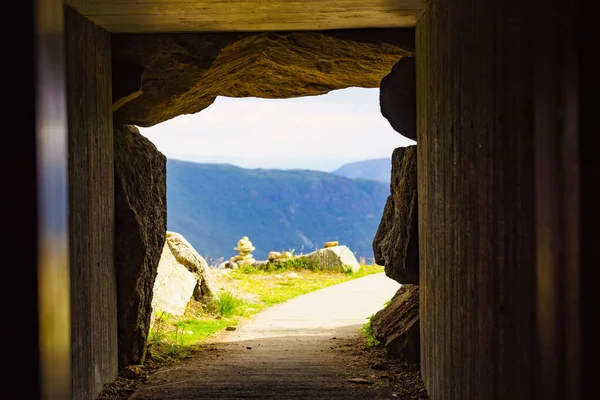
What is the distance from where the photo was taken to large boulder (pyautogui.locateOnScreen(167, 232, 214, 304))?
10.1 meters

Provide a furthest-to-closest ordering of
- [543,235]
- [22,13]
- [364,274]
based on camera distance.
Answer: [364,274]
[543,235]
[22,13]

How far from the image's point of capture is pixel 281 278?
46.6 ft

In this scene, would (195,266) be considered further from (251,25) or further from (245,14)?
(245,14)

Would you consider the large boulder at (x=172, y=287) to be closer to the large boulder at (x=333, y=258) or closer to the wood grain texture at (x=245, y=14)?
the wood grain texture at (x=245, y=14)

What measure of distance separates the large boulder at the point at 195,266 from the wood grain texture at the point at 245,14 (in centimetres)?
503

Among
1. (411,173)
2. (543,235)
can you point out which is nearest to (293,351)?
(411,173)

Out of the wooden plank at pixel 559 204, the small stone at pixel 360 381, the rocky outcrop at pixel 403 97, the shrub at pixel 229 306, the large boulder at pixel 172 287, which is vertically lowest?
the small stone at pixel 360 381

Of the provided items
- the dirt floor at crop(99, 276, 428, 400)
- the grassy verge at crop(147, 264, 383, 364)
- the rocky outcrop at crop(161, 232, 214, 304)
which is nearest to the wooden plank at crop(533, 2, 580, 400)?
the dirt floor at crop(99, 276, 428, 400)

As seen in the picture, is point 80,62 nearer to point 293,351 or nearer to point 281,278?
point 293,351

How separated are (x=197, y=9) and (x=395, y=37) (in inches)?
72.5

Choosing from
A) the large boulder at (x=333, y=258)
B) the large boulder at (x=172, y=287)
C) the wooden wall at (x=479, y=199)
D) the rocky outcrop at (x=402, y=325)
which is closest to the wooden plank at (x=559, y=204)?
the wooden wall at (x=479, y=199)

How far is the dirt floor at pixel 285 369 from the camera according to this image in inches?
219

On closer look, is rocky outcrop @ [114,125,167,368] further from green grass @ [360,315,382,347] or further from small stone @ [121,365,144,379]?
green grass @ [360,315,382,347]

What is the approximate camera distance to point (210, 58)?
603 cm
